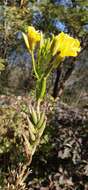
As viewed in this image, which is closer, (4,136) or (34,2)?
(4,136)

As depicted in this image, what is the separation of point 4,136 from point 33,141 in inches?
134

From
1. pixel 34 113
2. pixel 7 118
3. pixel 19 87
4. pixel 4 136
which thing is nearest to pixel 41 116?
pixel 34 113

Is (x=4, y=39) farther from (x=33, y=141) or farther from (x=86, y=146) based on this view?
(x=33, y=141)

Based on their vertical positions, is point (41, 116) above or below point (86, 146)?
above

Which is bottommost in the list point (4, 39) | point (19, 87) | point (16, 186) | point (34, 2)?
point (19, 87)

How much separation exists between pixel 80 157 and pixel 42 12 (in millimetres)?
16688

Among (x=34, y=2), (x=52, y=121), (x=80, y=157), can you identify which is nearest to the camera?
(x=80, y=157)

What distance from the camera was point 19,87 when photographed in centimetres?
2488

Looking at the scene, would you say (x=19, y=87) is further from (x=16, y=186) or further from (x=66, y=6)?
(x=16, y=186)

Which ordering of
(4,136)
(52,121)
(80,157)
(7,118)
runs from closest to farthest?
(80,157) → (52,121) → (4,136) → (7,118)

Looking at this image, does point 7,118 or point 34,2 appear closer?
point 7,118

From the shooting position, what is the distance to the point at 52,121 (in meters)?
5.38

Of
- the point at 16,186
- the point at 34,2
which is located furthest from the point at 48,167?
the point at 34,2

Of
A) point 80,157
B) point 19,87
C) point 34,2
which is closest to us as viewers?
point 80,157
